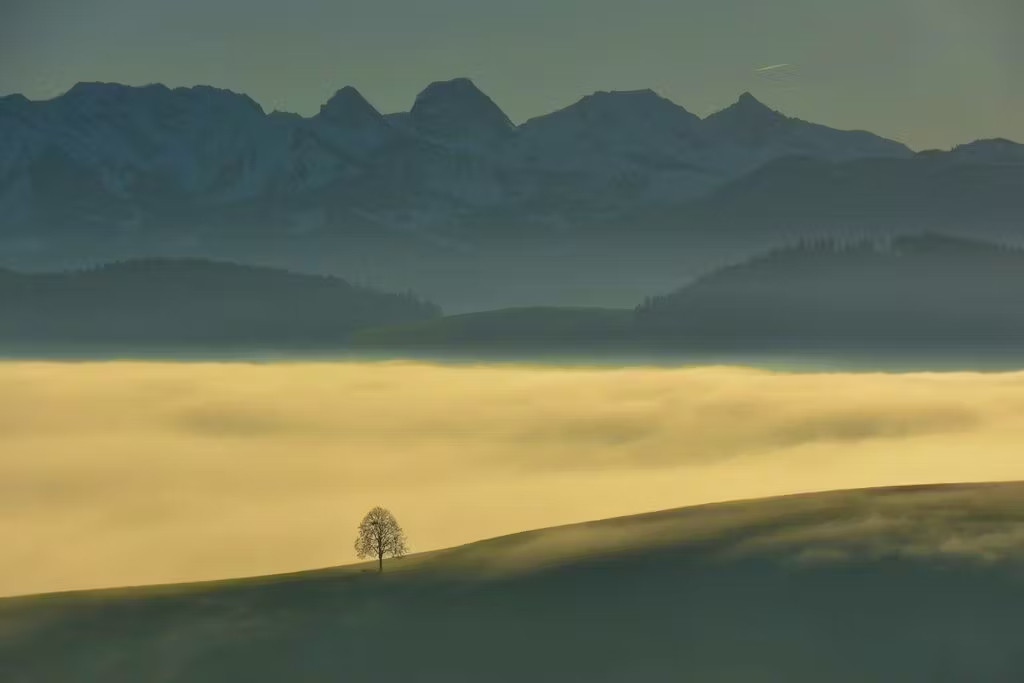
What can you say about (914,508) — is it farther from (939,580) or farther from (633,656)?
(633,656)

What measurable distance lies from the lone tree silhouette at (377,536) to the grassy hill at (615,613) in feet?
3.97

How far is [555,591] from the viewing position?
65.9 meters

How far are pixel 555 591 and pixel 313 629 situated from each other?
1221 centimetres

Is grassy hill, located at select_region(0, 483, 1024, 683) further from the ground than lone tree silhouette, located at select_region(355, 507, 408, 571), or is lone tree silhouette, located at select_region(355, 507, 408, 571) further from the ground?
lone tree silhouette, located at select_region(355, 507, 408, 571)

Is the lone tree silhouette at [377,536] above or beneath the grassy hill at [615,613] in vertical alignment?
above

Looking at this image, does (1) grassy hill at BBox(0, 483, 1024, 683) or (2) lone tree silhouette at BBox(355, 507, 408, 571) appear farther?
(2) lone tree silhouette at BBox(355, 507, 408, 571)

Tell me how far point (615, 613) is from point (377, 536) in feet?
54.0

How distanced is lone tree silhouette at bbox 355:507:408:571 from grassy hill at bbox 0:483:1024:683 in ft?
3.97

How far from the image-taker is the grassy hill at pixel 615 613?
54938 millimetres

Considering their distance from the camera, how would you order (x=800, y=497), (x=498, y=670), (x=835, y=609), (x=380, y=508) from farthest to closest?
(x=800, y=497) → (x=380, y=508) → (x=835, y=609) → (x=498, y=670)

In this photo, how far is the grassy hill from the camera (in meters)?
54.9

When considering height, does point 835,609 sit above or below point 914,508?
below

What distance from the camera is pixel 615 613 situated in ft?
202

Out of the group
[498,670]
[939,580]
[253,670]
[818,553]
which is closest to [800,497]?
[818,553]
